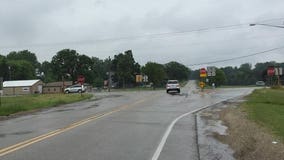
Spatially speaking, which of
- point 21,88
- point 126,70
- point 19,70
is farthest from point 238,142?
point 19,70

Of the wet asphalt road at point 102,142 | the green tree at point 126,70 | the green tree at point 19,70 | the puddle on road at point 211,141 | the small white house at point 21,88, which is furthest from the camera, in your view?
the green tree at point 19,70

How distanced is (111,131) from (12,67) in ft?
475

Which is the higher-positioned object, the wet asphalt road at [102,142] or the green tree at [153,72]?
the green tree at [153,72]

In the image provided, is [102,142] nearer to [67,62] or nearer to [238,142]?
[238,142]

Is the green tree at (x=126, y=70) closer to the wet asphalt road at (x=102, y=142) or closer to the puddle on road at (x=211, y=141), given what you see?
the puddle on road at (x=211, y=141)

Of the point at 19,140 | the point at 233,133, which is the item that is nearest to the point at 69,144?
the point at 19,140

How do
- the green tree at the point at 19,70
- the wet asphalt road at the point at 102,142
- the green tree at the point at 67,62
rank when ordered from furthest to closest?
the green tree at the point at 19,70
the green tree at the point at 67,62
the wet asphalt road at the point at 102,142

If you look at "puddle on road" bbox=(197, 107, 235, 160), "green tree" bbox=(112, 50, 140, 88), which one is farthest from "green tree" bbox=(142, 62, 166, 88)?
"puddle on road" bbox=(197, 107, 235, 160)

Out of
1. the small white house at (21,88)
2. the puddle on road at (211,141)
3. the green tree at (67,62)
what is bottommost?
the puddle on road at (211,141)

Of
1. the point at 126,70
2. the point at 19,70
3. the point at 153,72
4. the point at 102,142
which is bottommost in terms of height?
the point at 102,142

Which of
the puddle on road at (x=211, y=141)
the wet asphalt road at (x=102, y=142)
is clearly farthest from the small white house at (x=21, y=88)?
the wet asphalt road at (x=102, y=142)

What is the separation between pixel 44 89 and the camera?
5207 inches

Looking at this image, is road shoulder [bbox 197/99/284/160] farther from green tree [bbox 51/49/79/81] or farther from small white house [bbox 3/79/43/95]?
green tree [bbox 51/49/79/81]

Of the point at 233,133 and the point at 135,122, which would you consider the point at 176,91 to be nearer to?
the point at 135,122
